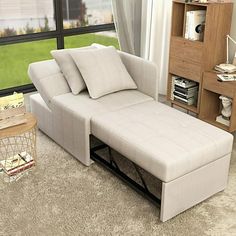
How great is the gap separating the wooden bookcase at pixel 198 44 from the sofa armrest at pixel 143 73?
531 mm

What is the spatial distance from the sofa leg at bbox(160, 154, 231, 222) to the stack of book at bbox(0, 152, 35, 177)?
1068mm

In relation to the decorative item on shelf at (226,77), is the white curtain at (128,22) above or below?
above

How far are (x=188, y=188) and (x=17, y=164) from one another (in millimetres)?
1224

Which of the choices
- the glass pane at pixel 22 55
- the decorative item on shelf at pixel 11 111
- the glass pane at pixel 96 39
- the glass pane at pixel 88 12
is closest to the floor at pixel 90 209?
the decorative item on shelf at pixel 11 111

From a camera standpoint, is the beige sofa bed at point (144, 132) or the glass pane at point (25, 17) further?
the glass pane at point (25, 17)

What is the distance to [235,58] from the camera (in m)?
3.31

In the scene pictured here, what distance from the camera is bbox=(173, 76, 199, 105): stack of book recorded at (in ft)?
11.6

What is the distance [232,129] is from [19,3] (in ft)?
8.52

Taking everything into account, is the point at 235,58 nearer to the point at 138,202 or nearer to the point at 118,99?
the point at 118,99

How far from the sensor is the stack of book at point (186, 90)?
3.54m

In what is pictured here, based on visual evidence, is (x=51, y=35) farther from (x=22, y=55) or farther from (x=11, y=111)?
(x=11, y=111)

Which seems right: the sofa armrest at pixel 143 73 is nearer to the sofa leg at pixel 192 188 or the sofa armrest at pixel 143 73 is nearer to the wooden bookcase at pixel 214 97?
the wooden bookcase at pixel 214 97

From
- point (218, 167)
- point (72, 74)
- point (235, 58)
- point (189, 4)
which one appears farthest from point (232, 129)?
point (72, 74)

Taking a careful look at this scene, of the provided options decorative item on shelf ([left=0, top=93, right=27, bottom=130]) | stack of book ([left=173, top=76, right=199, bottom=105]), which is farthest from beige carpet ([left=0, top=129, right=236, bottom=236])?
stack of book ([left=173, top=76, right=199, bottom=105])
